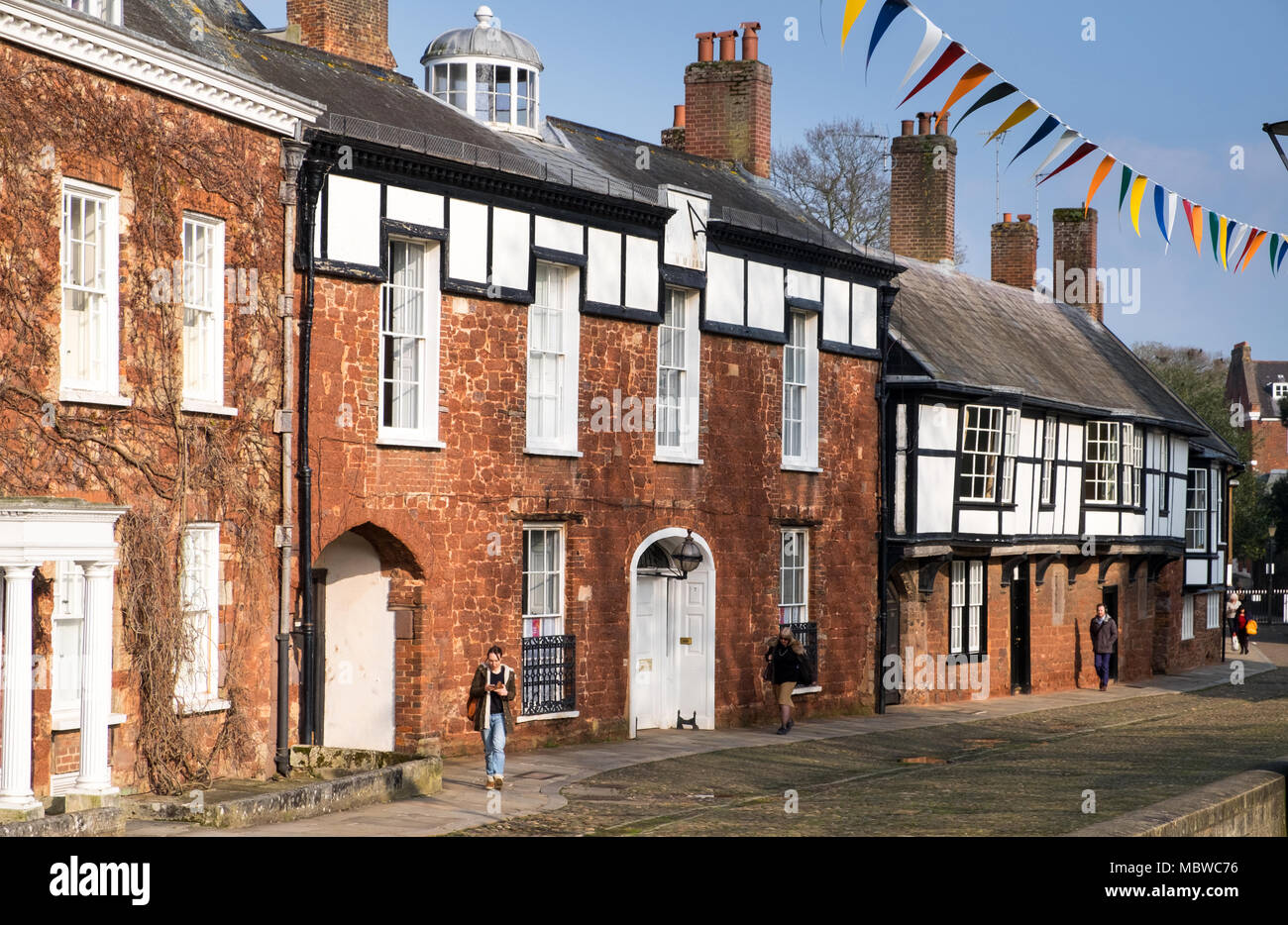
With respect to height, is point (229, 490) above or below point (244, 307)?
below

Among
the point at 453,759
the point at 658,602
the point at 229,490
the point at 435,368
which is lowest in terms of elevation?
the point at 453,759

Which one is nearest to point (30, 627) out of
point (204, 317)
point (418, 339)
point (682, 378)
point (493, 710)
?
point (204, 317)

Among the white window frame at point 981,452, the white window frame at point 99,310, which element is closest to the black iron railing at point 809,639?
the white window frame at point 981,452

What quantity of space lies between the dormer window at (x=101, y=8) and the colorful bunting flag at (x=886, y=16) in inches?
267

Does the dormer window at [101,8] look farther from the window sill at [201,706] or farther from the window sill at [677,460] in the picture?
the window sill at [677,460]

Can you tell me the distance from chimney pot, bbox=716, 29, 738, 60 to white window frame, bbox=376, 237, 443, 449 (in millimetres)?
12131

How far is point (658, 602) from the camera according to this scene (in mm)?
23234

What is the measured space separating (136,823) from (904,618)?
17.7 meters

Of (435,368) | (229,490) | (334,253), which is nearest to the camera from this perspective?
(229,490)

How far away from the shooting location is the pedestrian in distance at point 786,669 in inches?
920

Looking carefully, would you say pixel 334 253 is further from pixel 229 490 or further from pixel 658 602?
pixel 658 602

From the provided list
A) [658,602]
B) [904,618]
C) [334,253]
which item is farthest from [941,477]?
[334,253]

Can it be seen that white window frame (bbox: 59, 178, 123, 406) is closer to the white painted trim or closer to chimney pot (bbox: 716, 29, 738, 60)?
the white painted trim

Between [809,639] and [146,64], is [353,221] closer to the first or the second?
[146,64]
